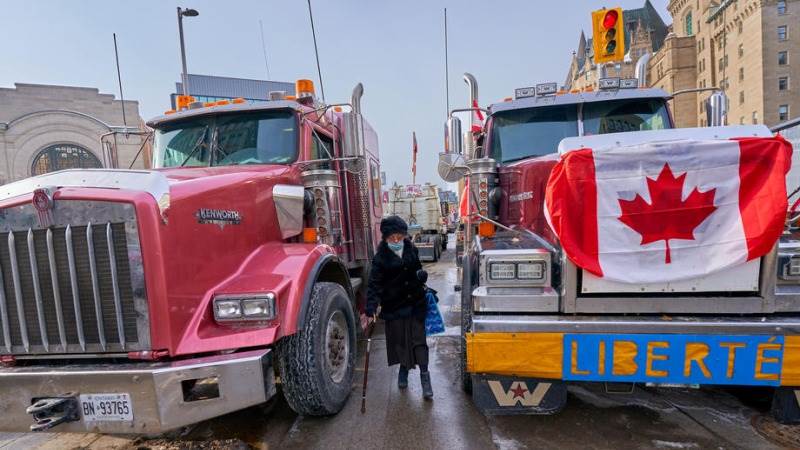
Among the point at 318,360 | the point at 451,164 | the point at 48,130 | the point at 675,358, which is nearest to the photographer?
the point at 675,358

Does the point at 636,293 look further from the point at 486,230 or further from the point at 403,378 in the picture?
the point at 403,378

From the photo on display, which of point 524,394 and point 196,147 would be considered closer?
point 524,394

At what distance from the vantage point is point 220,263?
9.27ft

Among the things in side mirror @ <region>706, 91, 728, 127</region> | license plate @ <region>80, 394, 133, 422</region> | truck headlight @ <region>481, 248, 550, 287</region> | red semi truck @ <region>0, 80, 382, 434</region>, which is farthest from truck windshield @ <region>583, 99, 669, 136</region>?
license plate @ <region>80, 394, 133, 422</region>

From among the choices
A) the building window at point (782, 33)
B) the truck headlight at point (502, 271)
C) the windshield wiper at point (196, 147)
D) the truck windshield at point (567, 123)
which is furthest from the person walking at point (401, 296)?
the building window at point (782, 33)

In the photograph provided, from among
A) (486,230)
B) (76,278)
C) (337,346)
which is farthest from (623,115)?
(76,278)

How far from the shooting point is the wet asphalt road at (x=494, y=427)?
2.82 meters

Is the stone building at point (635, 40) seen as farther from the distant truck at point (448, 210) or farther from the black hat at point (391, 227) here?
the black hat at point (391, 227)

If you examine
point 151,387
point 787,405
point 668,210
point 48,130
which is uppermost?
point 48,130

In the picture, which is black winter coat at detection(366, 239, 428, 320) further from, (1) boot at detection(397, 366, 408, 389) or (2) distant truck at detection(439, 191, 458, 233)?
(2) distant truck at detection(439, 191, 458, 233)

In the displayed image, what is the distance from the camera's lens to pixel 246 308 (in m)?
2.59

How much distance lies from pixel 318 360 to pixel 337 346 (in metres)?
0.51

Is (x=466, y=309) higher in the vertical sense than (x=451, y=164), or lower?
lower

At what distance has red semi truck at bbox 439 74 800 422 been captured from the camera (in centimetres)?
233
